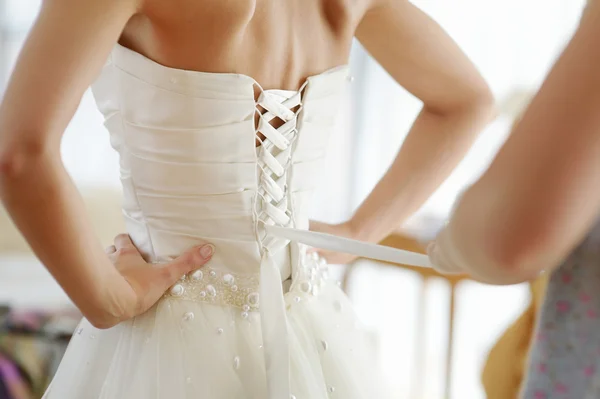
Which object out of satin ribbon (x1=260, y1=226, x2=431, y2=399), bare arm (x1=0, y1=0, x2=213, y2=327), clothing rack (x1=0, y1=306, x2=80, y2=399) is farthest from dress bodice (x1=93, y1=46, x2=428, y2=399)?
clothing rack (x1=0, y1=306, x2=80, y2=399)

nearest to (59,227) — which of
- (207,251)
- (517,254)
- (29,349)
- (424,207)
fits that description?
(207,251)

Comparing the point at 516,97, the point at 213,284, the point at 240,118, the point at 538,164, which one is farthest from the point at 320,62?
the point at 516,97

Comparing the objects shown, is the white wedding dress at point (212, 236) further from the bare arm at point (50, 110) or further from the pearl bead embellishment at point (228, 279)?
the bare arm at point (50, 110)

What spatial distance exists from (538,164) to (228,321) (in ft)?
1.32

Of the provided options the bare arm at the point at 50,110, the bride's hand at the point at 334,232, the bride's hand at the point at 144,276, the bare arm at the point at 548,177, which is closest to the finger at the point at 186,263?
the bride's hand at the point at 144,276

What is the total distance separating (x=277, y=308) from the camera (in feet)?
2.26

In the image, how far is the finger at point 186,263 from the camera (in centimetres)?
68

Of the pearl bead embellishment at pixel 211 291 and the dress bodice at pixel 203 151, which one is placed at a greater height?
the dress bodice at pixel 203 151

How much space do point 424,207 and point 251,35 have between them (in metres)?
1.75

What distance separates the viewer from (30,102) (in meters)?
0.52

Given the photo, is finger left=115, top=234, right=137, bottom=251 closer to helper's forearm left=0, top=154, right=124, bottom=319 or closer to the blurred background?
helper's forearm left=0, top=154, right=124, bottom=319

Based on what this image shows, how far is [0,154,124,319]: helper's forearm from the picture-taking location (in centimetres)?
54

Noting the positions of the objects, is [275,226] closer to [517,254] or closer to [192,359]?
[192,359]

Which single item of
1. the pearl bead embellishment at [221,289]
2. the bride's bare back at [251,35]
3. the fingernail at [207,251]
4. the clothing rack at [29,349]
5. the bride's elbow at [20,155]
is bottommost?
the clothing rack at [29,349]
